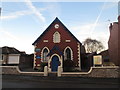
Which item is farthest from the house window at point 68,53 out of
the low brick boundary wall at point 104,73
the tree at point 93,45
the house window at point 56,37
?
the tree at point 93,45

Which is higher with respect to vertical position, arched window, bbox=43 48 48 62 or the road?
arched window, bbox=43 48 48 62

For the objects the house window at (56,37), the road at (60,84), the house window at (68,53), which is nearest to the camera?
the road at (60,84)

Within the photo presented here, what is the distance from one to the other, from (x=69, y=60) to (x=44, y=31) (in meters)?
6.73

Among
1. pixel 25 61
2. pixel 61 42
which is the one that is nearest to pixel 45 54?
pixel 61 42

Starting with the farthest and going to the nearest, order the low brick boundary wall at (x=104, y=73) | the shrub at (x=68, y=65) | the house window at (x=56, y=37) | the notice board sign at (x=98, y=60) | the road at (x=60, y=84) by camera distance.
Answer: the house window at (x=56, y=37) → the shrub at (x=68, y=65) → the notice board sign at (x=98, y=60) → the low brick boundary wall at (x=104, y=73) → the road at (x=60, y=84)

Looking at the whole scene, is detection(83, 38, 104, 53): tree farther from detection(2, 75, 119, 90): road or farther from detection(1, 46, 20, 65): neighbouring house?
detection(2, 75, 119, 90): road

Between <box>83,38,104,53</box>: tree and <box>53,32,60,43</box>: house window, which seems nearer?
<box>53,32,60,43</box>: house window

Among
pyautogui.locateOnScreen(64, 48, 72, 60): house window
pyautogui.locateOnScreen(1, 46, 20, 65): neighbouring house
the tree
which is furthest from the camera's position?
the tree

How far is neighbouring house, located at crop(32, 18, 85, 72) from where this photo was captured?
844 inches

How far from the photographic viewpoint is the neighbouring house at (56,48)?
70.3 ft

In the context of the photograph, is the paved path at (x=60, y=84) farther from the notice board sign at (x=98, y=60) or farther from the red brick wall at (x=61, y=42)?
the red brick wall at (x=61, y=42)

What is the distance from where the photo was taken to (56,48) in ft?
70.3

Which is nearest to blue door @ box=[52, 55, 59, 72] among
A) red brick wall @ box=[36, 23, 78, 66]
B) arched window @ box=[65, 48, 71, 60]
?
red brick wall @ box=[36, 23, 78, 66]

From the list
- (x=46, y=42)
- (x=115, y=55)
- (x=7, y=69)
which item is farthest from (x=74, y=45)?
(x=7, y=69)
